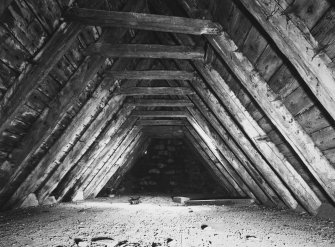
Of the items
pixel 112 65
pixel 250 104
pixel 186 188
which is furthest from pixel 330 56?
pixel 186 188

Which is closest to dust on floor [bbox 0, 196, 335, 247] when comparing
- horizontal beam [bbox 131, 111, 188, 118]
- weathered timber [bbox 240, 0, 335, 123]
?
weathered timber [bbox 240, 0, 335, 123]

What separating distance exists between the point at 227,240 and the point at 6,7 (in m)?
2.77

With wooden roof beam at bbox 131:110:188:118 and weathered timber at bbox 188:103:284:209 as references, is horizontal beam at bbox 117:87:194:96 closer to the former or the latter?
weathered timber at bbox 188:103:284:209

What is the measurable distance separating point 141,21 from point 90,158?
10.2 feet

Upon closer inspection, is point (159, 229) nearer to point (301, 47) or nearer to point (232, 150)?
point (232, 150)

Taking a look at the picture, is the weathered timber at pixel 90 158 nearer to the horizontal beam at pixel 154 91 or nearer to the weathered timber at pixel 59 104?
the horizontal beam at pixel 154 91

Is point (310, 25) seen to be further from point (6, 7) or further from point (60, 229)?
point (60, 229)

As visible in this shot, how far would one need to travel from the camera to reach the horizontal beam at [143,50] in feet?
9.05

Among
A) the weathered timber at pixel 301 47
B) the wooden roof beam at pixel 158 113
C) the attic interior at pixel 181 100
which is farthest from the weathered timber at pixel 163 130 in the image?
the weathered timber at pixel 301 47

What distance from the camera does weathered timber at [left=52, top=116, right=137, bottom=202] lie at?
463cm

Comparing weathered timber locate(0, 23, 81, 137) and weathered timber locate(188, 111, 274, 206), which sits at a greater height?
weathered timber locate(188, 111, 274, 206)

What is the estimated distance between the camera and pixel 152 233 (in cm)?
279

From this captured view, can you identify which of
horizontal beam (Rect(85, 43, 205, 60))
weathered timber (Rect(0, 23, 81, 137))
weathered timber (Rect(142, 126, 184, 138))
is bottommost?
weathered timber (Rect(0, 23, 81, 137))

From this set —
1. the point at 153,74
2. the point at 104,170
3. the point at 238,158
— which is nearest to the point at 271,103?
the point at 153,74
